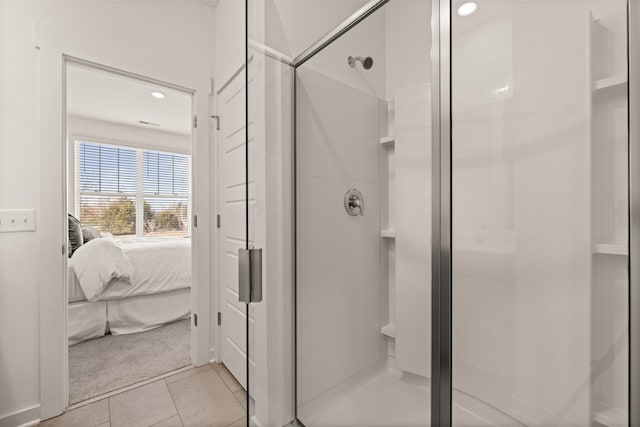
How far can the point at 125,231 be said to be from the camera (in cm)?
453

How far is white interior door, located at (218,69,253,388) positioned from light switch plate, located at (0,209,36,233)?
0.92m

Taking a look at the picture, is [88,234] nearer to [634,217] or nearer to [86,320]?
[86,320]

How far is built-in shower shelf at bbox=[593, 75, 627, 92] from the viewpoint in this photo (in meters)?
0.71

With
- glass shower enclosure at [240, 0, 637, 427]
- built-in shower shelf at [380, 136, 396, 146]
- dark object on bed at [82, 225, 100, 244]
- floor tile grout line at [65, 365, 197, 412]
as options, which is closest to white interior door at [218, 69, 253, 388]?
floor tile grout line at [65, 365, 197, 412]

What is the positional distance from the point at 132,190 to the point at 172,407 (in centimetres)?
413

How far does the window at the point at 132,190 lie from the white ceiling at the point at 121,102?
544mm

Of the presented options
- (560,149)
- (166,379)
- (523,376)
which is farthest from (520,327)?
(166,379)

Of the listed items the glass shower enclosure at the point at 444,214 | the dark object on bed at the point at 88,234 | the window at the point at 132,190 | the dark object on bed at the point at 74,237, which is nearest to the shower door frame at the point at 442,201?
the glass shower enclosure at the point at 444,214

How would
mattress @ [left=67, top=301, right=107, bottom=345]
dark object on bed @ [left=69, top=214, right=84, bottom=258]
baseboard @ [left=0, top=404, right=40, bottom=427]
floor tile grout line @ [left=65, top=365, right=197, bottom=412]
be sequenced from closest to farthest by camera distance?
baseboard @ [left=0, top=404, right=40, bottom=427] → floor tile grout line @ [left=65, top=365, right=197, bottom=412] → mattress @ [left=67, top=301, right=107, bottom=345] → dark object on bed @ [left=69, top=214, right=84, bottom=258]

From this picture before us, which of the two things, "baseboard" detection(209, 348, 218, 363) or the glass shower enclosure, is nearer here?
the glass shower enclosure

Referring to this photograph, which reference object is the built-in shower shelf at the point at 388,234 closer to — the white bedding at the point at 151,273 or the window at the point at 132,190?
the white bedding at the point at 151,273

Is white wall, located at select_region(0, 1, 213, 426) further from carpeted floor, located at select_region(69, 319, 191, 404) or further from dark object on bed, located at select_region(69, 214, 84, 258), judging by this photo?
dark object on bed, located at select_region(69, 214, 84, 258)

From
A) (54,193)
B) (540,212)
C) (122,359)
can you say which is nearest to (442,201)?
(540,212)

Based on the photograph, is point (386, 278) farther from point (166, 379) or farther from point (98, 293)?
point (98, 293)
